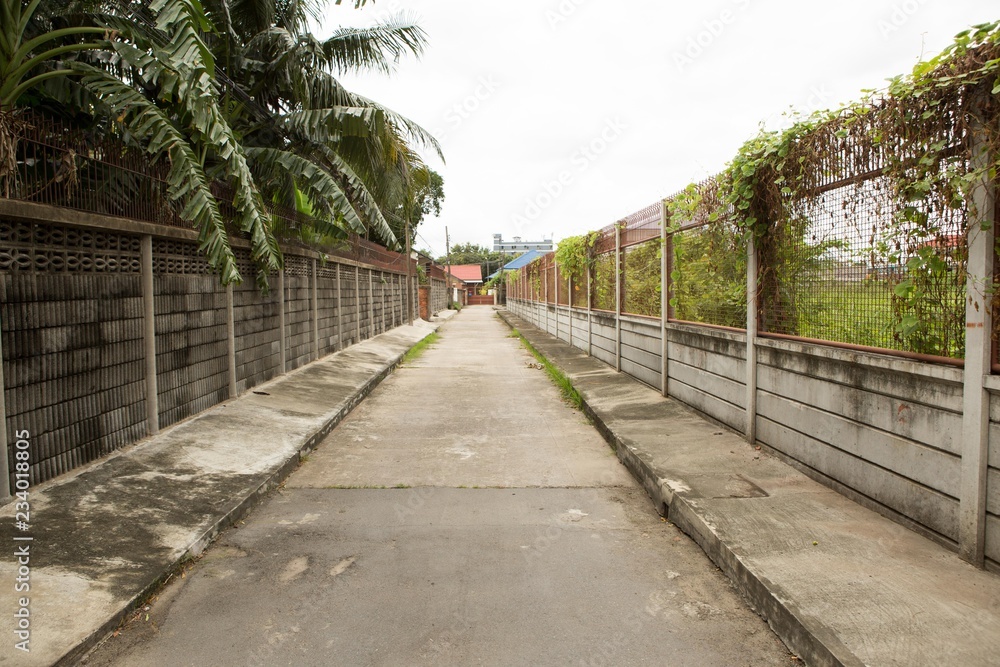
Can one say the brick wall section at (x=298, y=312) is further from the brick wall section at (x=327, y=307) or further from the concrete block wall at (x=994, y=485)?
the concrete block wall at (x=994, y=485)

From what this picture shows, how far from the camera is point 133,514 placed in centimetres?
436

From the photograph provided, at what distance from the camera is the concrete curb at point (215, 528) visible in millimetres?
2938

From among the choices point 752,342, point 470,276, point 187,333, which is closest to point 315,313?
point 187,333

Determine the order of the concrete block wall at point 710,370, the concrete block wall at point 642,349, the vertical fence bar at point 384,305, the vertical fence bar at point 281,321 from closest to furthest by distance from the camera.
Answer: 1. the concrete block wall at point 710,370
2. the concrete block wall at point 642,349
3. the vertical fence bar at point 281,321
4. the vertical fence bar at point 384,305

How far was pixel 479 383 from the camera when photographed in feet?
39.2

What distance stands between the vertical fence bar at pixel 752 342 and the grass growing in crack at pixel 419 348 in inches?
423

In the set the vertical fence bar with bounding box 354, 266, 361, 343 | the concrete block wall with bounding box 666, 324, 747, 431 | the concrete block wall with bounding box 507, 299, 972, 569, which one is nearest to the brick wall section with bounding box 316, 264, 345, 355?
the vertical fence bar with bounding box 354, 266, 361, 343

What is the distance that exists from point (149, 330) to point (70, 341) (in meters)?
1.10

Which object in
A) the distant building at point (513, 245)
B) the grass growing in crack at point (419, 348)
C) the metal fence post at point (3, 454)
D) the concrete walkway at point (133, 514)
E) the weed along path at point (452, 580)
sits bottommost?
the weed along path at point (452, 580)

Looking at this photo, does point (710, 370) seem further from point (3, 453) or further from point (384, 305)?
point (384, 305)

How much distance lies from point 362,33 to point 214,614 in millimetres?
10064

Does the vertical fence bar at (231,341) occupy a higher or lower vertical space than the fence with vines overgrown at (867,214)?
lower

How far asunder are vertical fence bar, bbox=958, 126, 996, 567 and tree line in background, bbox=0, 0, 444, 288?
5.74 metres

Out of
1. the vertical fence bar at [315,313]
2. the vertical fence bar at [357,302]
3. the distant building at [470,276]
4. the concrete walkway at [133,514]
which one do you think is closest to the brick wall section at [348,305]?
the vertical fence bar at [357,302]
